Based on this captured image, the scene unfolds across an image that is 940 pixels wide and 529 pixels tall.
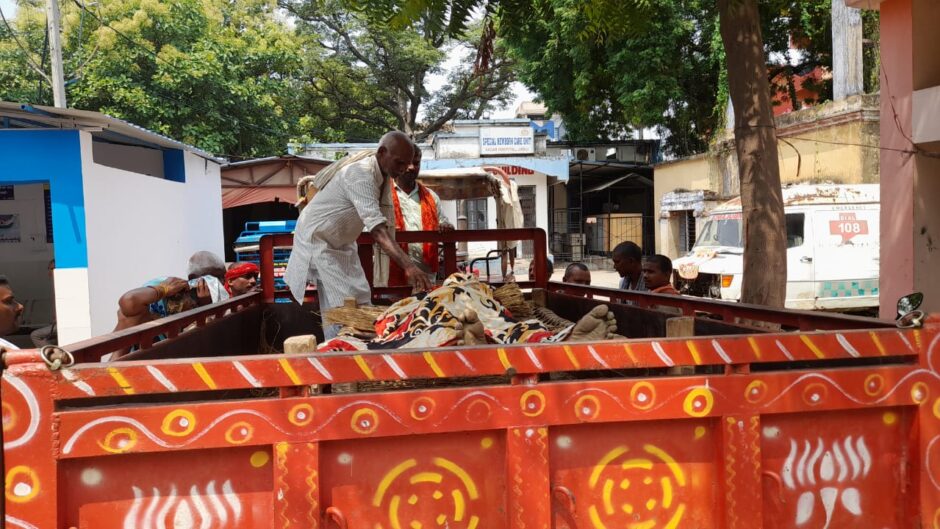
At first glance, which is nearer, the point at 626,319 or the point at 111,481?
the point at 111,481

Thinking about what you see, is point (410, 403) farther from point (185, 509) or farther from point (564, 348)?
point (185, 509)

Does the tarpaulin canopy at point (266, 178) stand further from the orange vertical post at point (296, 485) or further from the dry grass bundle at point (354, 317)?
the orange vertical post at point (296, 485)

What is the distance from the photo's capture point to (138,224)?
1040 centimetres

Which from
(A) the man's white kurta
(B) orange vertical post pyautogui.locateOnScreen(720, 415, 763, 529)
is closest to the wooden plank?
(B) orange vertical post pyautogui.locateOnScreen(720, 415, 763, 529)

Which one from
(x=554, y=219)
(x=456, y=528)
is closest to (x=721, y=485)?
(x=456, y=528)

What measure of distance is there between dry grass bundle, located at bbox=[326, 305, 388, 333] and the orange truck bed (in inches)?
69.1

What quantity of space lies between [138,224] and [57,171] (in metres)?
2.12

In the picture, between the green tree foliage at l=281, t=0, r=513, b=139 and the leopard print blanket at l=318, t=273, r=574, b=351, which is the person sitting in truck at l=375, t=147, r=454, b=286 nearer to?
the leopard print blanket at l=318, t=273, r=574, b=351

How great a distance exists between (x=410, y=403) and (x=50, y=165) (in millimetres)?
8472

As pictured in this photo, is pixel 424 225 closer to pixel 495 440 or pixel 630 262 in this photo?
pixel 630 262

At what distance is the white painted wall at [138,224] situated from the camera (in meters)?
8.69

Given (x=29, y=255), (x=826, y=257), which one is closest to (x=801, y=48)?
(x=826, y=257)

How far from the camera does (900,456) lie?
1773mm

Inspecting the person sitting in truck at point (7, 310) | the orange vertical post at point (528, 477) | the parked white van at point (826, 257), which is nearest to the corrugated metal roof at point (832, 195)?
the parked white van at point (826, 257)
